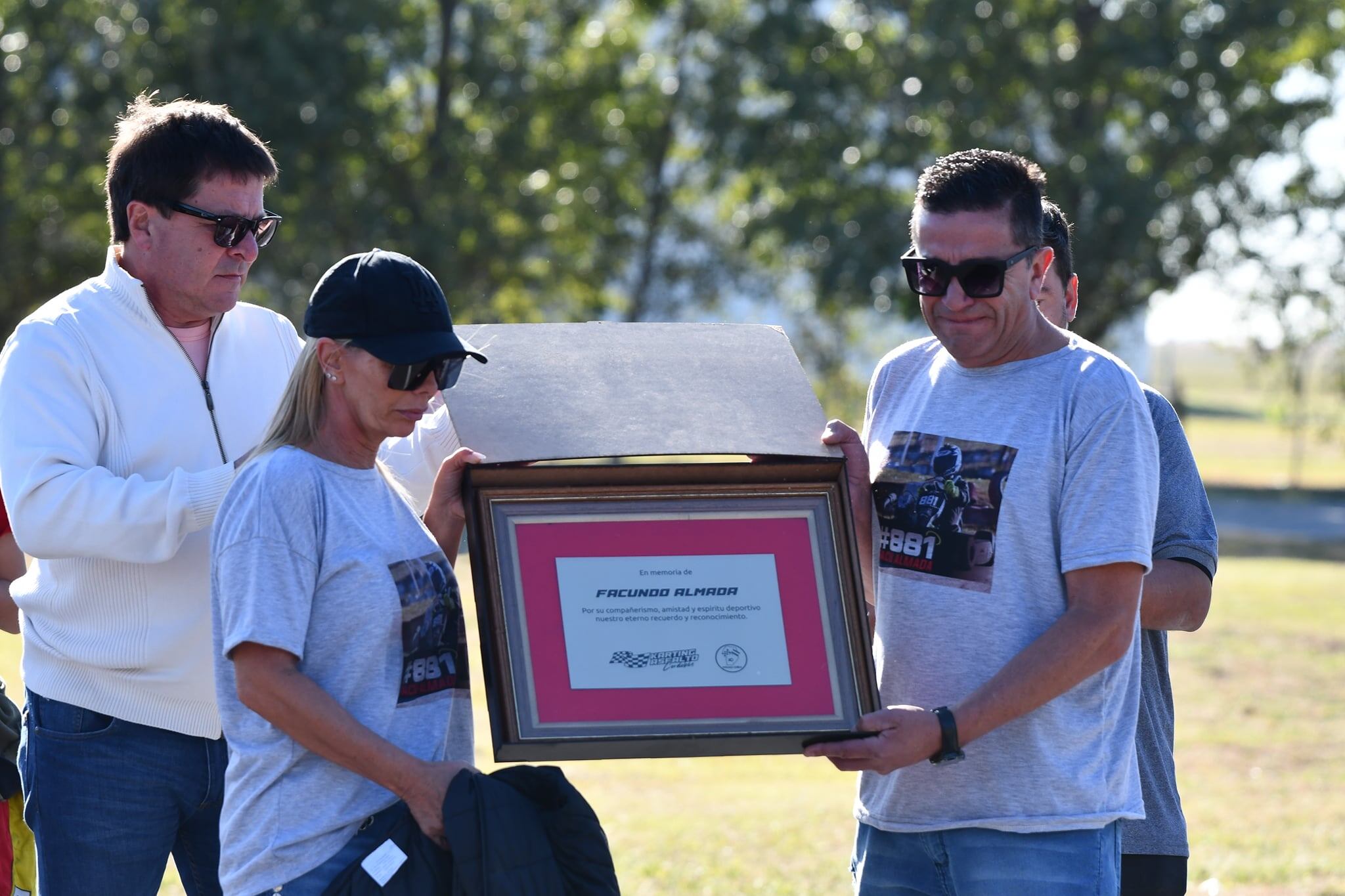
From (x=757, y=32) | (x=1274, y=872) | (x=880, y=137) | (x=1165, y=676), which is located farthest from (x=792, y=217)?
(x=1165, y=676)

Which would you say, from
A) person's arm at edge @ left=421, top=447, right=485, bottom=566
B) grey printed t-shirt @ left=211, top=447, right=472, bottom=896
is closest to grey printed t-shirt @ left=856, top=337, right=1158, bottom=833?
person's arm at edge @ left=421, top=447, right=485, bottom=566

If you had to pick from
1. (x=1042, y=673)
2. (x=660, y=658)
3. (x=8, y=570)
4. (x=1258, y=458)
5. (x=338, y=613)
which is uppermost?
(x=338, y=613)

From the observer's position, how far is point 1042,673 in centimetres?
273

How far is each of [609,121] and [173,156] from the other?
100ft

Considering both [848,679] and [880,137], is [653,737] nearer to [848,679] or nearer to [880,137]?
[848,679]

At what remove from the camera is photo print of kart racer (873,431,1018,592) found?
2.84 metres

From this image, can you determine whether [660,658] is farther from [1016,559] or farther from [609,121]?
[609,121]

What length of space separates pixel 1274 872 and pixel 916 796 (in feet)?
15.9

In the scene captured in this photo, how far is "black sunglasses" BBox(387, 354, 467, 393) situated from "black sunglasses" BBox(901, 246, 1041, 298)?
922 mm

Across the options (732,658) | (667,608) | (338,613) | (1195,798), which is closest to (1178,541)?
(732,658)

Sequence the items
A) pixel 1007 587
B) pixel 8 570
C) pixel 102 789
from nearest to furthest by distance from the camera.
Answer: pixel 1007 587, pixel 102 789, pixel 8 570

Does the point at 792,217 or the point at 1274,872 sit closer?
the point at 1274,872

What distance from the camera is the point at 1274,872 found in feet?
23.0

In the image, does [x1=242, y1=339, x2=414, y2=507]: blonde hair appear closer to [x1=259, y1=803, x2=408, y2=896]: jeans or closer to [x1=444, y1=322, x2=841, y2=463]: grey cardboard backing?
[x1=444, y1=322, x2=841, y2=463]: grey cardboard backing
